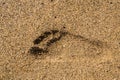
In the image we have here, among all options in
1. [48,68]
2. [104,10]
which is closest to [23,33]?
[48,68]

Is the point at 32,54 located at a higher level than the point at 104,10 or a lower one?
lower

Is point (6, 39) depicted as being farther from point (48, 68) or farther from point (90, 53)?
point (90, 53)

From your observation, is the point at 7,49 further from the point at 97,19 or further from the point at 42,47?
the point at 97,19

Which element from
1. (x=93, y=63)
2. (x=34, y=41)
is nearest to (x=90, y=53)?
(x=93, y=63)

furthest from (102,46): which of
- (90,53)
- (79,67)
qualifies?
(79,67)

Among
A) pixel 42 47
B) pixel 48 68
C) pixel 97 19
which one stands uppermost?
pixel 97 19

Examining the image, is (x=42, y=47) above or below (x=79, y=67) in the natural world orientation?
above
